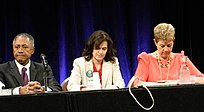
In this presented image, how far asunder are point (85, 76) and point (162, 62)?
2.16ft

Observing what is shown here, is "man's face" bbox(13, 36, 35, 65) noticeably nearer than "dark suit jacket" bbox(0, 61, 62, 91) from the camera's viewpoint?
No

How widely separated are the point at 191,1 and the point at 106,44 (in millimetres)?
2246

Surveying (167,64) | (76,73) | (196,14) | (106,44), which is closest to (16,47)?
(76,73)

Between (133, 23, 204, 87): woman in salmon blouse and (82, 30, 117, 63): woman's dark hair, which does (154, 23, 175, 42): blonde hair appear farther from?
(82, 30, 117, 63): woman's dark hair

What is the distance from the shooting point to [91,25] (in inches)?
206

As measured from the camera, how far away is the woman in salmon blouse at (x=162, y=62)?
10.8 feet

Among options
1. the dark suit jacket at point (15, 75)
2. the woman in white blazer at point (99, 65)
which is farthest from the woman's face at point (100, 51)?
the dark suit jacket at point (15, 75)

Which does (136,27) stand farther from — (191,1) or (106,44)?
(106,44)

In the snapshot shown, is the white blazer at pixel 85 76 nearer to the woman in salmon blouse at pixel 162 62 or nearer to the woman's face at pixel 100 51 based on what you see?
the woman's face at pixel 100 51

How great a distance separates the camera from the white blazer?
3340 millimetres

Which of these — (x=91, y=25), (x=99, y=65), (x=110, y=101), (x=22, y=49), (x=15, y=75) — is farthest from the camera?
(x=91, y=25)

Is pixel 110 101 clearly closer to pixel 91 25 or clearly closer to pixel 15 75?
pixel 15 75

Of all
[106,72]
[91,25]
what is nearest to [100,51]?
[106,72]

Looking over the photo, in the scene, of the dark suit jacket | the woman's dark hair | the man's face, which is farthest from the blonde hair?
the man's face
